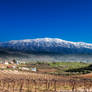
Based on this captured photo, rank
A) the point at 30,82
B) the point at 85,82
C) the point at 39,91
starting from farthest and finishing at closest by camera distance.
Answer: the point at 85,82
the point at 30,82
the point at 39,91

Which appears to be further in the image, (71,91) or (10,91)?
(71,91)

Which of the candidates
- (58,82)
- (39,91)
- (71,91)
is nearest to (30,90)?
(39,91)

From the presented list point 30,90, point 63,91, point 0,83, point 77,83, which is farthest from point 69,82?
point 0,83

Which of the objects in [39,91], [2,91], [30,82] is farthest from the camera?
[30,82]

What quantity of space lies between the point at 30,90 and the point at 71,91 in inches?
190

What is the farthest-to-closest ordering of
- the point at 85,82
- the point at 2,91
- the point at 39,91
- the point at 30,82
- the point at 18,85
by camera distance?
the point at 85,82, the point at 30,82, the point at 18,85, the point at 39,91, the point at 2,91

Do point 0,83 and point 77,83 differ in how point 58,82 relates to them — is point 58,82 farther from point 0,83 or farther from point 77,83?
point 0,83

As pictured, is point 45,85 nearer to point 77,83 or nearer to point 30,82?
point 30,82

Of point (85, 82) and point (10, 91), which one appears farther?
point (85, 82)

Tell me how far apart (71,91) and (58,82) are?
19.5 ft

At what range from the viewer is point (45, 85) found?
26.6m

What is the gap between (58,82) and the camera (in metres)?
28.8

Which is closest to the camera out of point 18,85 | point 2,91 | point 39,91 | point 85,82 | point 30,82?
point 2,91

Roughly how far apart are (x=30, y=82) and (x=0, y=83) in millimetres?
4271
